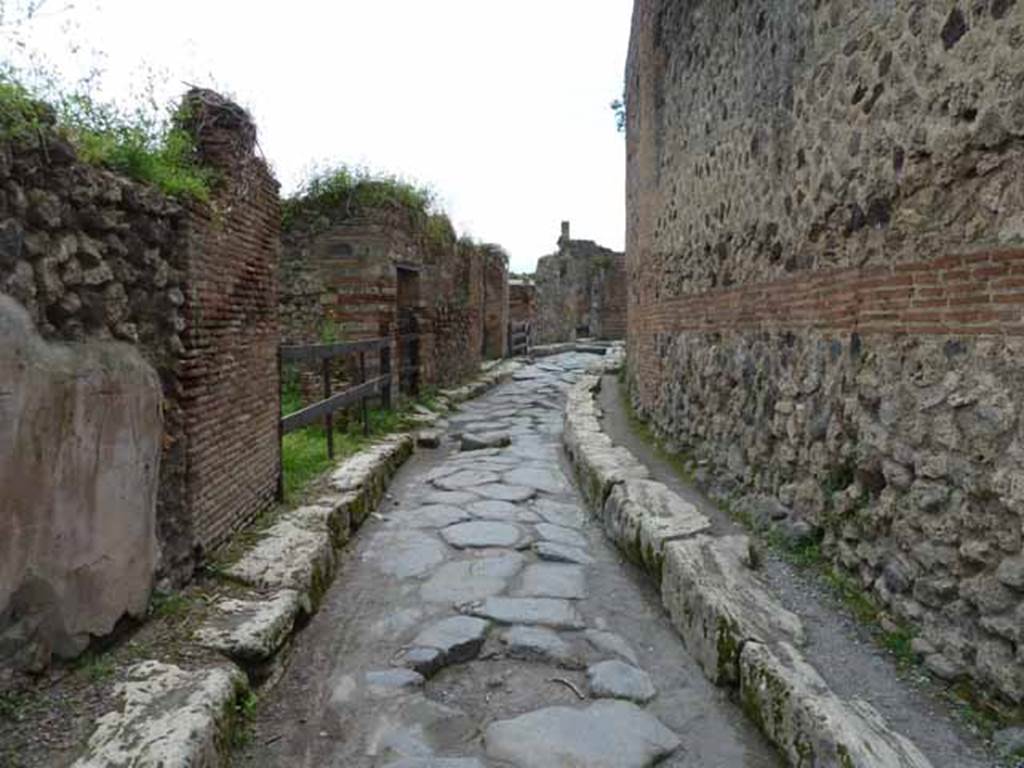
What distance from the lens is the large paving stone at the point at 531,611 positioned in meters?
3.73

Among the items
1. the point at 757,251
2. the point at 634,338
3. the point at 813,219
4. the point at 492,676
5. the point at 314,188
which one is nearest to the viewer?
the point at 492,676

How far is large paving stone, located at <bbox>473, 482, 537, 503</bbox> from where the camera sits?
6070 mm

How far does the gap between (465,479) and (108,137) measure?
13.9 ft

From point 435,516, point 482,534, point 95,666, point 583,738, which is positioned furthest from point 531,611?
point 95,666

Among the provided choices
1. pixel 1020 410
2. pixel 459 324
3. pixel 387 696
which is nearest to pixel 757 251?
pixel 1020 410

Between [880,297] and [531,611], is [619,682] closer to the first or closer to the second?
[531,611]

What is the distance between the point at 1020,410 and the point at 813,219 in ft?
6.40

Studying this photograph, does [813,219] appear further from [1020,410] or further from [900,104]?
[1020,410]

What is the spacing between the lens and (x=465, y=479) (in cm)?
672

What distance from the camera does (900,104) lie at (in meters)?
3.25

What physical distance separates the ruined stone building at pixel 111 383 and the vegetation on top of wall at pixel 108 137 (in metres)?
0.04

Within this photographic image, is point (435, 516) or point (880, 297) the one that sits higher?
point (880, 297)

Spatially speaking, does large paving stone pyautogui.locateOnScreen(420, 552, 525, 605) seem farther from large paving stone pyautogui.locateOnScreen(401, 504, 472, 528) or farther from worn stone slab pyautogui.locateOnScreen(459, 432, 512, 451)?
A: worn stone slab pyautogui.locateOnScreen(459, 432, 512, 451)

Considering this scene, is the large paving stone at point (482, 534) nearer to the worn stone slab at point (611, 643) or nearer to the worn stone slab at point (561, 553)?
the worn stone slab at point (561, 553)
